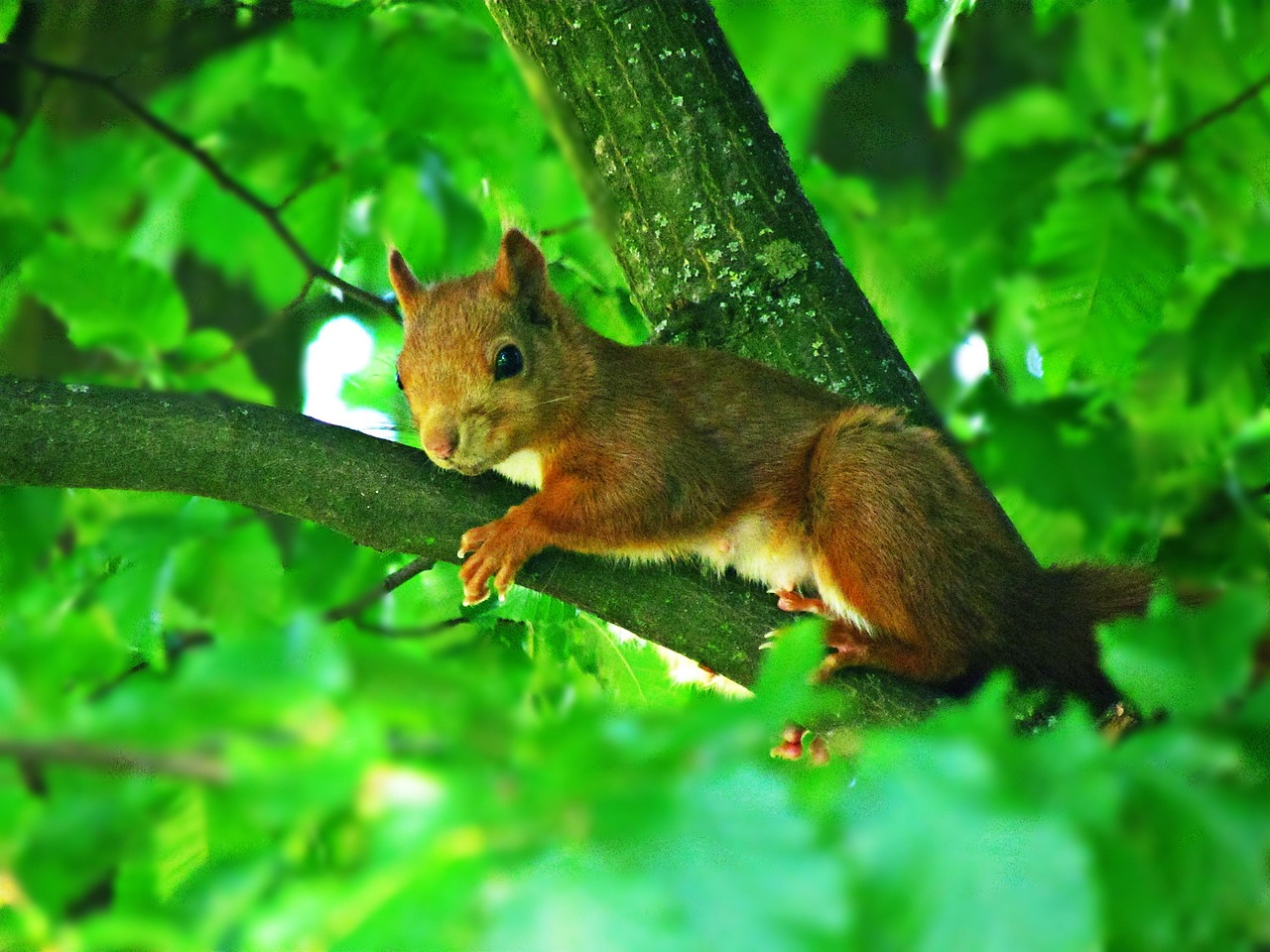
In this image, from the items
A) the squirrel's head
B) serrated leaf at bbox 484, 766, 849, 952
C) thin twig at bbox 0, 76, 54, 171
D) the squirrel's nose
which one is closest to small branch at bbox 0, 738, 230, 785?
serrated leaf at bbox 484, 766, 849, 952

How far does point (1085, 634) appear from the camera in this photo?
3.22 metres

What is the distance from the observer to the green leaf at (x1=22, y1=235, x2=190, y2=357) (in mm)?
3271

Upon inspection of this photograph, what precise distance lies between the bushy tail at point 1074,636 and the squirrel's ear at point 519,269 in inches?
66.7

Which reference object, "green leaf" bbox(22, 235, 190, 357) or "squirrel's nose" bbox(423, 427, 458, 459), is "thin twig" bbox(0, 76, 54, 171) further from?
"squirrel's nose" bbox(423, 427, 458, 459)

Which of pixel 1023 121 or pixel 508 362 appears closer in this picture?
pixel 508 362

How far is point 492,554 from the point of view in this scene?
300cm

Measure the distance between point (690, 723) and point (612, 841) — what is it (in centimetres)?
13

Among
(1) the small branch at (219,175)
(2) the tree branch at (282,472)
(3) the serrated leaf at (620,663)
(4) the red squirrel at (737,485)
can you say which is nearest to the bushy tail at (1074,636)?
(4) the red squirrel at (737,485)

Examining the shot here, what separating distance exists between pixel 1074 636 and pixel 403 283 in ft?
7.13

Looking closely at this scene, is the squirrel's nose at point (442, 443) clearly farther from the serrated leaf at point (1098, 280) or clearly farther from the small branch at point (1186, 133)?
the small branch at point (1186, 133)

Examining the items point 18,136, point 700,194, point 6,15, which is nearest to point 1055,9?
point 700,194

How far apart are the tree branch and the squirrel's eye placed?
684 millimetres

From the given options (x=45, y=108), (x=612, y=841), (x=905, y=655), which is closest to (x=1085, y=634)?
(x=905, y=655)

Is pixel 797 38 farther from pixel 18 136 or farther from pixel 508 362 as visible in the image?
pixel 18 136
